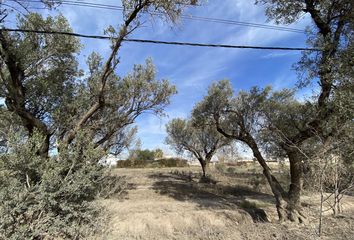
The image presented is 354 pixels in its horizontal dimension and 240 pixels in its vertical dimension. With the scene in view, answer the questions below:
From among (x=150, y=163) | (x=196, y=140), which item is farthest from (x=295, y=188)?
(x=150, y=163)

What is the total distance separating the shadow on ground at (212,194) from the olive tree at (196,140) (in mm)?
1997

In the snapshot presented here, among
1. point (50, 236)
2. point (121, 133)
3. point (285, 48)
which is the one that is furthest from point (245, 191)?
point (50, 236)

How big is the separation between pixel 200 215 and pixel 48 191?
8620 mm

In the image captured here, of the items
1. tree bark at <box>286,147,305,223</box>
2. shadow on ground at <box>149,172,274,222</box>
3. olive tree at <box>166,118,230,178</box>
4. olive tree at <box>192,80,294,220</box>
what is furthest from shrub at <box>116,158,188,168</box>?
tree bark at <box>286,147,305,223</box>

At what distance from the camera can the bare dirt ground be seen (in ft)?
26.5

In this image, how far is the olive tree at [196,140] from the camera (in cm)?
2323

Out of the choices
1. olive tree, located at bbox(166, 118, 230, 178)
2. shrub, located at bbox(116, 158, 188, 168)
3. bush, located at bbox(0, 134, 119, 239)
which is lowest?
bush, located at bbox(0, 134, 119, 239)

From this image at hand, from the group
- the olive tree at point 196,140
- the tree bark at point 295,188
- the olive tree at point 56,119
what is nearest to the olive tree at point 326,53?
the tree bark at point 295,188

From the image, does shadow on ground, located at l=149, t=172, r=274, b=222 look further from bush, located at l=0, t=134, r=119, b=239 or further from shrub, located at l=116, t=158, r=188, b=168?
shrub, located at l=116, t=158, r=188, b=168

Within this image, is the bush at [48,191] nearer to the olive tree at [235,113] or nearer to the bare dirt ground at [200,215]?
the bare dirt ground at [200,215]

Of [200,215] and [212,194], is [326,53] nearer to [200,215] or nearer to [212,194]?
[200,215]

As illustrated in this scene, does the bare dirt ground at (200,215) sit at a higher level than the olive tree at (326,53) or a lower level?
lower

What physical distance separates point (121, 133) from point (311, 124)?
461 inches

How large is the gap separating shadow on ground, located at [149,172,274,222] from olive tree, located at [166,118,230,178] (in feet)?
6.55
